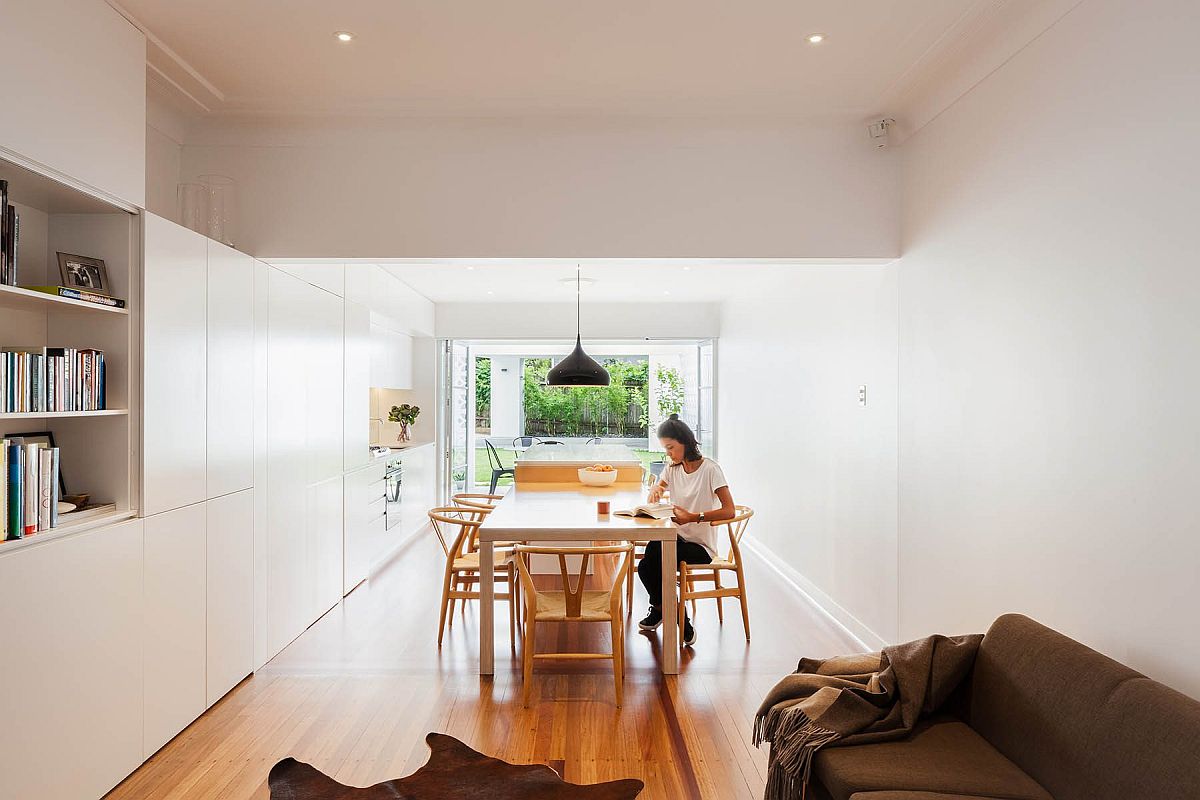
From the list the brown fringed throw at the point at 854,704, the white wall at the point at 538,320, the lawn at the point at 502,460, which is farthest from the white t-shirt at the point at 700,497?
the lawn at the point at 502,460

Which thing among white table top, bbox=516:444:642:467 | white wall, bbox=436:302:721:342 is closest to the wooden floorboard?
white table top, bbox=516:444:642:467

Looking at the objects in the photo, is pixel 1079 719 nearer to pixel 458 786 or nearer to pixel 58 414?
pixel 458 786

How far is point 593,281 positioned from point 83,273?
15.4ft

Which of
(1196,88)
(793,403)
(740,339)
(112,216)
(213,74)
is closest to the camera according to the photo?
(1196,88)

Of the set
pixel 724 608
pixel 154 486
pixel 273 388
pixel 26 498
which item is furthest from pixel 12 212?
pixel 724 608

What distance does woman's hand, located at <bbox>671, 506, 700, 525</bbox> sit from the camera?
13.4 feet

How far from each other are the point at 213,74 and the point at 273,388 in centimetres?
154

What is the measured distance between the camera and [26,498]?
2293 millimetres

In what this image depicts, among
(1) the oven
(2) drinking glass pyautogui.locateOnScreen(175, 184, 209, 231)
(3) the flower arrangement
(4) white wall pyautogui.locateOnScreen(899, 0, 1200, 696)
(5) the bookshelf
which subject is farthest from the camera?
(3) the flower arrangement

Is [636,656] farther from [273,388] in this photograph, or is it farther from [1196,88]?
[1196,88]

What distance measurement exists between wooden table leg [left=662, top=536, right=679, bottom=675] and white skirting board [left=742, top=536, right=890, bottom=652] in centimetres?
110

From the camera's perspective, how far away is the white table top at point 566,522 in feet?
12.1

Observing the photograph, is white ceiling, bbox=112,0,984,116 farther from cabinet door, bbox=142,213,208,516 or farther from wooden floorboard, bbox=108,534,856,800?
wooden floorboard, bbox=108,534,856,800

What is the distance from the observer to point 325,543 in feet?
15.8
